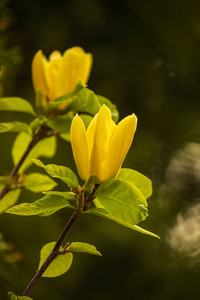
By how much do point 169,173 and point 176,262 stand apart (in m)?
0.23

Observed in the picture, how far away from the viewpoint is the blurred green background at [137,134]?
1.01 meters

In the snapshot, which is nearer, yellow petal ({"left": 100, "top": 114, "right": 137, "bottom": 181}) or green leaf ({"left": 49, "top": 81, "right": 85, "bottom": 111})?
yellow petal ({"left": 100, "top": 114, "right": 137, "bottom": 181})

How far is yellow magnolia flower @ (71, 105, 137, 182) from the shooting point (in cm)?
33

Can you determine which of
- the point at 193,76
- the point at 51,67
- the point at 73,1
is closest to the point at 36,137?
the point at 51,67

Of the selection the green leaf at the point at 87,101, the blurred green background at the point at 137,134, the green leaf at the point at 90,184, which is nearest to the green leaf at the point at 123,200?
the green leaf at the point at 90,184

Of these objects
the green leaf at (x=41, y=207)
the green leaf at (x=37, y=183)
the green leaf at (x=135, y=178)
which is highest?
the green leaf at (x=135, y=178)

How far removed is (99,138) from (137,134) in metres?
0.79

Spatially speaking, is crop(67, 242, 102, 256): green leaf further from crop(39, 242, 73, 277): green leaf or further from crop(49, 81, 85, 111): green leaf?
crop(49, 81, 85, 111): green leaf

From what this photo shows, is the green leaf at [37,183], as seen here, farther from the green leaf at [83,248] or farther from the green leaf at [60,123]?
the green leaf at [83,248]

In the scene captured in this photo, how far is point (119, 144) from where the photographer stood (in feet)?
1.08

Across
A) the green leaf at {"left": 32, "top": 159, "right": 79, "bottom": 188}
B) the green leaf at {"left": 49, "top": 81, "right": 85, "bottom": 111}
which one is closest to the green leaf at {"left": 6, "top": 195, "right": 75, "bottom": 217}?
the green leaf at {"left": 32, "top": 159, "right": 79, "bottom": 188}

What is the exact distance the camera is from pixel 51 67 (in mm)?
517

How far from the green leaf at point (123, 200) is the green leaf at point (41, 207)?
0.03m

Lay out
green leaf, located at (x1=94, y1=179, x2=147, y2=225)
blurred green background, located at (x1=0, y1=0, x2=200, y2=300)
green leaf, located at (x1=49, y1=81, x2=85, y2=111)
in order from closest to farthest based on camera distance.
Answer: green leaf, located at (x1=94, y1=179, x2=147, y2=225) < green leaf, located at (x1=49, y1=81, x2=85, y2=111) < blurred green background, located at (x1=0, y1=0, x2=200, y2=300)
